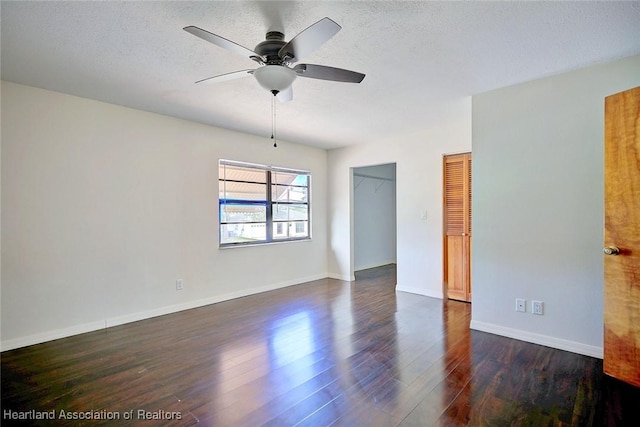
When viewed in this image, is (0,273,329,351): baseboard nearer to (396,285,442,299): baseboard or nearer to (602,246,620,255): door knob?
(396,285,442,299): baseboard

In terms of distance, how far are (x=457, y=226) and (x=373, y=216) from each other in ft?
8.96

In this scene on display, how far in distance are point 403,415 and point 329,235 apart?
4.10 m

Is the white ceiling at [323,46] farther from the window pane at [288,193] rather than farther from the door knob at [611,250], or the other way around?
the window pane at [288,193]

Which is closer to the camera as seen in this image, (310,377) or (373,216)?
(310,377)

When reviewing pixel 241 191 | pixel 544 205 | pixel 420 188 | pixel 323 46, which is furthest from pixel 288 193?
pixel 544 205

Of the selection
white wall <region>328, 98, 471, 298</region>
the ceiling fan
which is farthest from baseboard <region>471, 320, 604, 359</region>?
the ceiling fan

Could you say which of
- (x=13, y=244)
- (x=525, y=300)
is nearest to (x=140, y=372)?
(x=13, y=244)

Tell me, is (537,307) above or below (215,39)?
below

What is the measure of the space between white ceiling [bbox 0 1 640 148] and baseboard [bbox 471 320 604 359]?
230 centimetres

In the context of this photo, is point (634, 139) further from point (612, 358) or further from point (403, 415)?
point (403, 415)

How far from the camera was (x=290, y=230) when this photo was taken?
5363 millimetres

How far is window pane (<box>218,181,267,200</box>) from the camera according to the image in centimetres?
441

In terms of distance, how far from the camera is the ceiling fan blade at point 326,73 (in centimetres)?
198

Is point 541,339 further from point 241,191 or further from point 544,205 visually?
point 241,191
